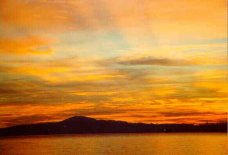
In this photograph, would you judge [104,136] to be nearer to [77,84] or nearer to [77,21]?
[77,84]

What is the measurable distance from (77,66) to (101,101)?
26cm

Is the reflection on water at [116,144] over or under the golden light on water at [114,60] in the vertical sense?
under

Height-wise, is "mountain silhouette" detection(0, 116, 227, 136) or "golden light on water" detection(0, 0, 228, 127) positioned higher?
"golden light on water" detection(0, 0, 228, 127)

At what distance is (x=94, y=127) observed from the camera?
2.29m

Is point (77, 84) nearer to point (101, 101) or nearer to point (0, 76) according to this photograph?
point (101, 101)

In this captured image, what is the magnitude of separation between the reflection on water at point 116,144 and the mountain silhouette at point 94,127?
0.03 m

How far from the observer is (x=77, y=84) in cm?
230

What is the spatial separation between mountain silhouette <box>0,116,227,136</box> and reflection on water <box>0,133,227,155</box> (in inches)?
1.2

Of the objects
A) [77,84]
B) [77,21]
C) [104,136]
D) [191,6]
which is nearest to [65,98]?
[77,84]

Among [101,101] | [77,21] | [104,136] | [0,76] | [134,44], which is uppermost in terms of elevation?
[77,21]

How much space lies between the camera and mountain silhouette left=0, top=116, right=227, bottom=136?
2.25 metres

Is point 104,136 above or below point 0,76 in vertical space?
below

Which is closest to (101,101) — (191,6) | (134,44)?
(134,44)

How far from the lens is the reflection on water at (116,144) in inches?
86.4
